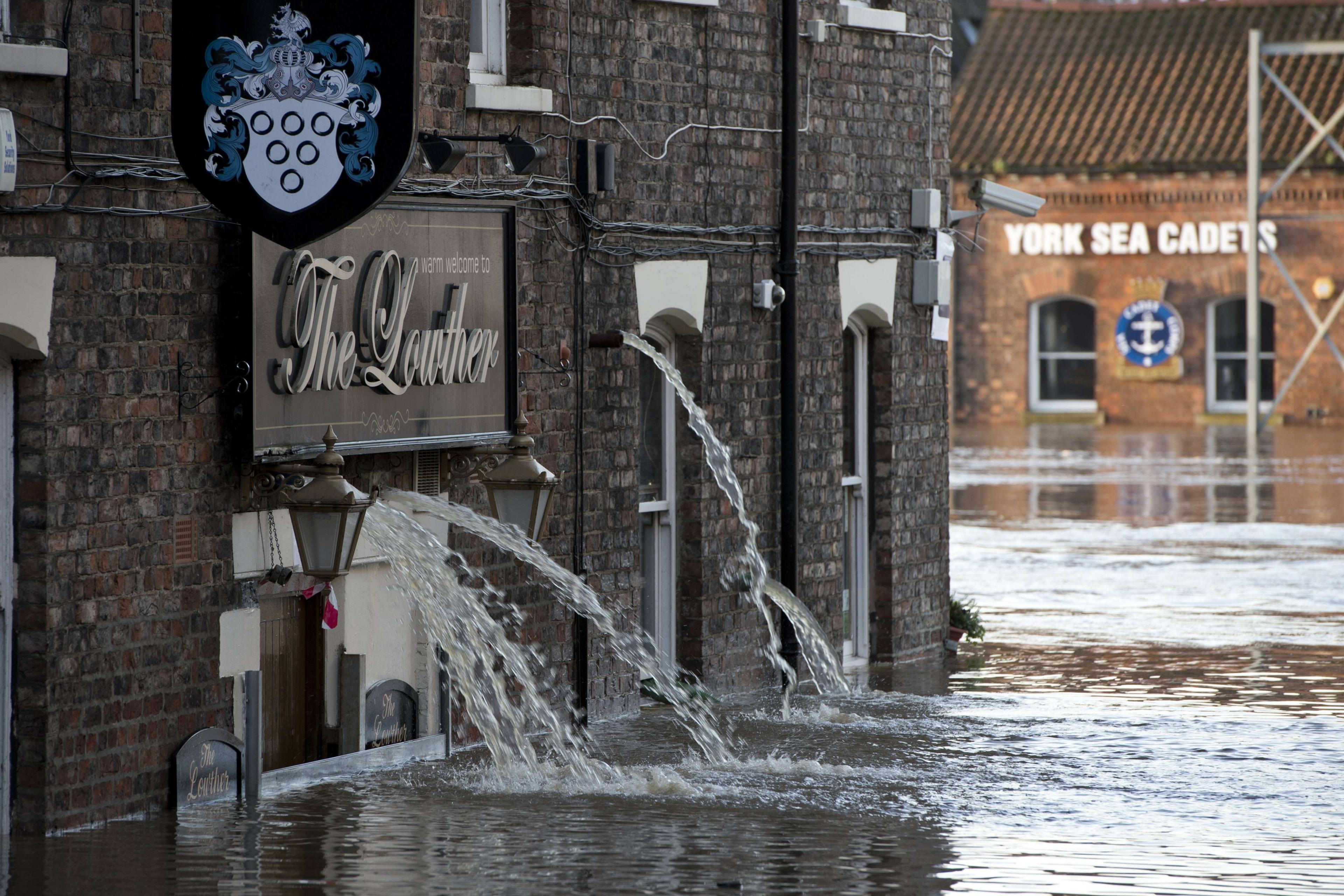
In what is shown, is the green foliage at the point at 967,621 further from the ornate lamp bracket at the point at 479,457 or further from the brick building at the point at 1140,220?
the brick building at the point at 1140,220

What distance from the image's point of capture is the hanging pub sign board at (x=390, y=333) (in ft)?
32.9

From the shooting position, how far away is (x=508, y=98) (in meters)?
11.7

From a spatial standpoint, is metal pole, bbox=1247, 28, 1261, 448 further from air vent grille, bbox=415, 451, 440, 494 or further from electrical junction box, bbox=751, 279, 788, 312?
air vent grille, bbox=415, 451, 440, 494

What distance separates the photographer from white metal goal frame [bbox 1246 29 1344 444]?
37938 mm

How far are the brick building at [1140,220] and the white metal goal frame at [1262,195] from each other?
37cm

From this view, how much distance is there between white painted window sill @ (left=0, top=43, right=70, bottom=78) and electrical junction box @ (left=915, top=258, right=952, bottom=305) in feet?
25.9

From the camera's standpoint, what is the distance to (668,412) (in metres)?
13.7

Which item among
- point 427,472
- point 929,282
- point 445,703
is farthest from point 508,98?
point 929,282

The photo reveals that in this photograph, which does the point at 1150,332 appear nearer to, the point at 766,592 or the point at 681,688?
the point at 766,592

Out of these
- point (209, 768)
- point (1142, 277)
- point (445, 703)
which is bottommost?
point (209, 768)

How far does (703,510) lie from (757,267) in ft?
5.25

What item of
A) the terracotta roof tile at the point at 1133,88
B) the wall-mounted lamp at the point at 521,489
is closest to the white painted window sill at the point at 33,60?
the wall-mounted lamp at the point at 521,489

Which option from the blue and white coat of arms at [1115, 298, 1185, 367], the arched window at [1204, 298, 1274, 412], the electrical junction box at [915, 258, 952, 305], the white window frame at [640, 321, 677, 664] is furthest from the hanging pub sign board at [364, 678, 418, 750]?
the arched window at [1204, 298, 1274, 412]

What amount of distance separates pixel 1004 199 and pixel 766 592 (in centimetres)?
461
